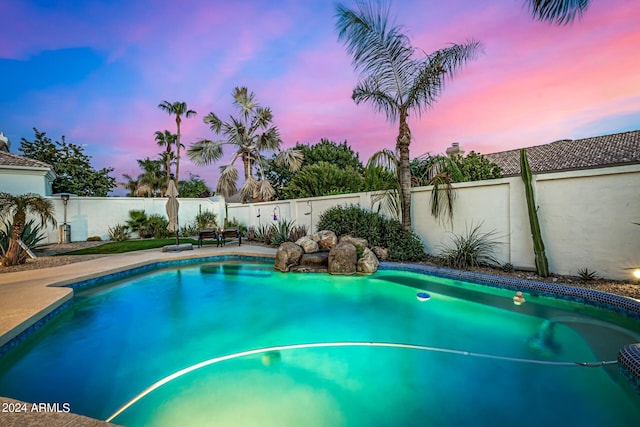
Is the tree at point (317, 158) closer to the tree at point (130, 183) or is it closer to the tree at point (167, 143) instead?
the tree at point (167, 143)

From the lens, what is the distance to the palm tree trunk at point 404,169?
6768 mm

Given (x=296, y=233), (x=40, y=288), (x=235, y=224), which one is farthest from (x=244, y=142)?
(x=40, y=288)

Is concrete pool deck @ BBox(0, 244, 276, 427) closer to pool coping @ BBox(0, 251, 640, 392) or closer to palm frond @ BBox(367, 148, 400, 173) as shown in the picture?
pool coping @ BBox(0, 251, 640, 392)

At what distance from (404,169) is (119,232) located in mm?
13692

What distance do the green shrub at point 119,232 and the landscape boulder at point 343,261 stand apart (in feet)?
38.2

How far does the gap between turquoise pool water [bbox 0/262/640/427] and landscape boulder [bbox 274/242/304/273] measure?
72.7 inches

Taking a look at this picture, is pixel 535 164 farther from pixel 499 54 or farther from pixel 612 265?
pixel 612 265

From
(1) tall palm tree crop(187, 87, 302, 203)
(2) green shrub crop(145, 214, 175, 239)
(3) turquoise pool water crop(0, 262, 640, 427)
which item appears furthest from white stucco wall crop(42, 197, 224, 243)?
(3) turquoise pool water crop(0, 262, 640, 427)

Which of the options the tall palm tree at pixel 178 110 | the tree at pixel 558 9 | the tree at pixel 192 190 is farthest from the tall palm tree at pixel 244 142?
the tree at pixel 192 190

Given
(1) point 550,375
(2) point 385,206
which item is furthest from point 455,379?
(2) point 385,206

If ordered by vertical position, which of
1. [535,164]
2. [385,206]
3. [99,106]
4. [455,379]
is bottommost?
Answer: [455,379]

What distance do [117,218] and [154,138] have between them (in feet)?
39.2

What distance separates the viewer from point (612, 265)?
4527 millimetres

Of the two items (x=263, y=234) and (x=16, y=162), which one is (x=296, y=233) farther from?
(x=16, y=162)
